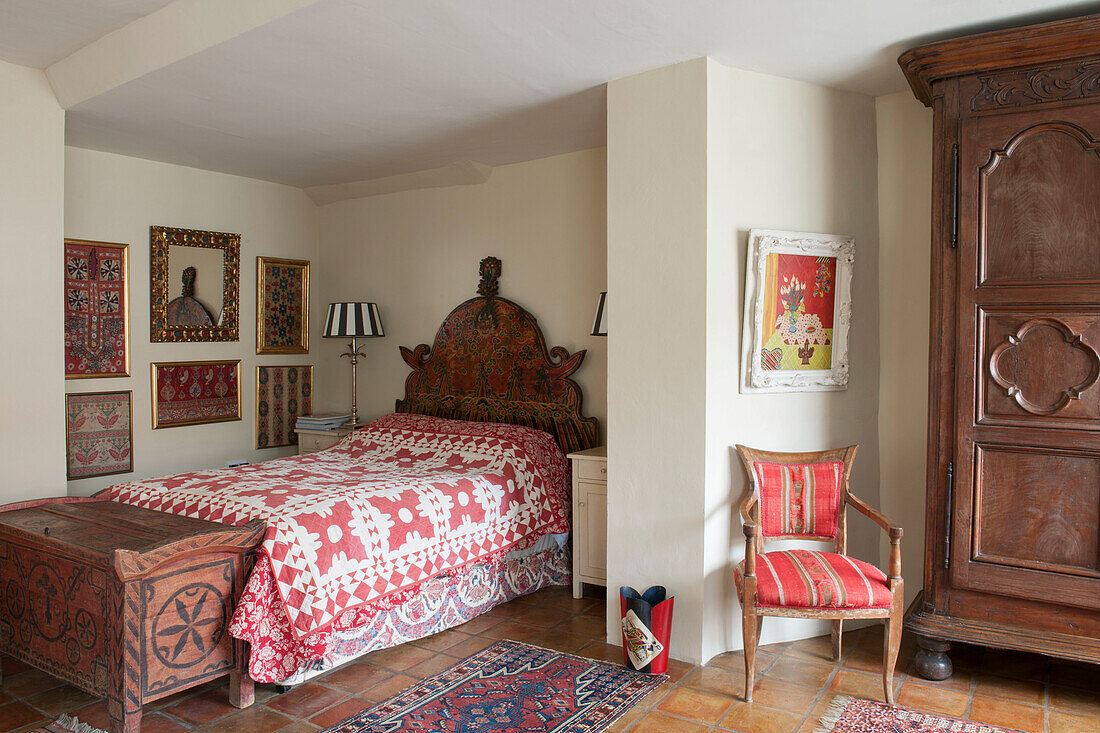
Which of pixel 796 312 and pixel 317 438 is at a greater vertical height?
pixel 796 312

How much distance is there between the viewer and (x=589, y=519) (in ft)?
13.2

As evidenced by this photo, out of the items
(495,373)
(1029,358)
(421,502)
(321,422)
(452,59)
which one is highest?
(452,59)

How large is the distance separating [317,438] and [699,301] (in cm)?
328

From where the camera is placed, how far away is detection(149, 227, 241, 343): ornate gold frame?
4902 mm

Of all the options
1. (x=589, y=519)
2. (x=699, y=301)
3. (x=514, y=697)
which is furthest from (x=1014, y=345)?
(x=514, y=697)

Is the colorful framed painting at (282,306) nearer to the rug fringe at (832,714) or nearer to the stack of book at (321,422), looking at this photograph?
the stack of book at (321,422)

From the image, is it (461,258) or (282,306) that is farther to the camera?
(282,306)

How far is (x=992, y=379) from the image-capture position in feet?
9.61

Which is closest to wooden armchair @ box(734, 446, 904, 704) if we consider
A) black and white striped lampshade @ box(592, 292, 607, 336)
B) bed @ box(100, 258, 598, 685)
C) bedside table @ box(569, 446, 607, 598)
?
bedside table @ box(569, 446, 607, 598)

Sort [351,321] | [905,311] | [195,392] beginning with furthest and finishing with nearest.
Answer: [351,321], [195,392], [905,311]

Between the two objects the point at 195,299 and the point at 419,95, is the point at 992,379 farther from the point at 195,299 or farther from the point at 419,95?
the point at 195,299

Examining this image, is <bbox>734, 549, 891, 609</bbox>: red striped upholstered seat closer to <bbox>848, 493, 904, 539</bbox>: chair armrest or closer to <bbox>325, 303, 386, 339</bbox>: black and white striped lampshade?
<bbox>848, 493, 904, 539</bbox>: chair armrest

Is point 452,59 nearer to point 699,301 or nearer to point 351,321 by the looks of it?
point 699,301

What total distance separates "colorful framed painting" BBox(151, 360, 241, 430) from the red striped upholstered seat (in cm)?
378
